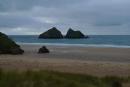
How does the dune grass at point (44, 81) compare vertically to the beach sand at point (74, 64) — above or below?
above

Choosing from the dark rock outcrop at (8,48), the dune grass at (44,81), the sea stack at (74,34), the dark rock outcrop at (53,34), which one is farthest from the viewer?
the sea stack at (74,34)

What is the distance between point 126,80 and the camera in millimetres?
10242

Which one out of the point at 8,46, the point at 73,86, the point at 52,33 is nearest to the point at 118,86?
the point at 73,86

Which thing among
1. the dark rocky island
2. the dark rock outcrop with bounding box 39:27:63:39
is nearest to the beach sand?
the dark rock outcrop with bounding box 39:27:63:39

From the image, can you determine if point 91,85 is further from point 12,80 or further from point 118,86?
point 12,80

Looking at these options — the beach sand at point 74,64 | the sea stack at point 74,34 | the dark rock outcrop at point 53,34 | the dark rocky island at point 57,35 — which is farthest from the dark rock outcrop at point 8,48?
the sea stack at point 74,34

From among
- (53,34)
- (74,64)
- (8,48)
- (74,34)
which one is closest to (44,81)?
(74,64)

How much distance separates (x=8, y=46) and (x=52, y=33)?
92.2 meters

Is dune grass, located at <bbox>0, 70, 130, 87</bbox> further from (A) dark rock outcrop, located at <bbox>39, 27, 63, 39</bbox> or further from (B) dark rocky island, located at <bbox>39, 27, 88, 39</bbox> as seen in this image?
(B) dark rocky island, located at <bbox>39, 27, 88, 39</bbox>

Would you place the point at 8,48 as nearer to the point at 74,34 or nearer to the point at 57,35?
the point at 57,35

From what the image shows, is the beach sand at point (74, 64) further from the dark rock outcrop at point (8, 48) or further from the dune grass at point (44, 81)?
the dark rock outcrop at point (8, 48)

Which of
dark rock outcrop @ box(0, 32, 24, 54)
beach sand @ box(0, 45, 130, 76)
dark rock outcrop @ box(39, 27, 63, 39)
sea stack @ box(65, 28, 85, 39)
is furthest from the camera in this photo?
sea stack @ box(65, 28, 85, 39)

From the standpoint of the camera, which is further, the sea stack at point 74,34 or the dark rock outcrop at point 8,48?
the sea stack at point 74,34

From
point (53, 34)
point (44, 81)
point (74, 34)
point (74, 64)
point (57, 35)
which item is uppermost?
point (44, 81)
